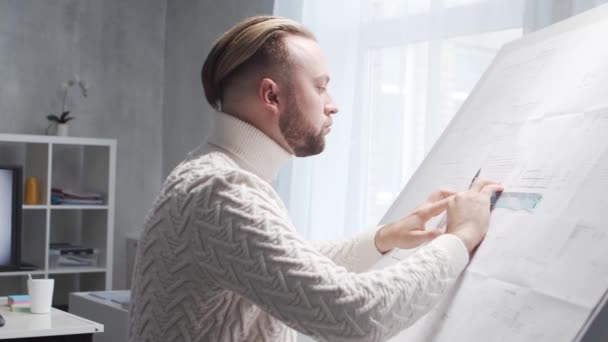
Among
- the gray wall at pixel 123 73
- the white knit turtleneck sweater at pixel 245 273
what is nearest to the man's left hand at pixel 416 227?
the white knit turtleneck sweater at pixel 245 273

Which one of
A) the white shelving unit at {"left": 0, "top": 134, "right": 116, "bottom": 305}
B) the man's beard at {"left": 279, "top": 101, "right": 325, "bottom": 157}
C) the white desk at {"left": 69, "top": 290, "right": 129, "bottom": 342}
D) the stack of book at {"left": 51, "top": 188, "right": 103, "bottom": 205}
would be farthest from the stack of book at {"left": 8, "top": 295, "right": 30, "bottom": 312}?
the man's beard at {"left": 279, "top": 101, "right": 325, "bottom": 157}

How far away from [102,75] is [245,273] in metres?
4.82

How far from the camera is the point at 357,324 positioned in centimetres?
116

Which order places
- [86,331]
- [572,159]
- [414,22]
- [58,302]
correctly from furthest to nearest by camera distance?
[58,302] → [414,22] → [86,331] → [572,159]

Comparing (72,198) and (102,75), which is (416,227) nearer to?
(72,198)

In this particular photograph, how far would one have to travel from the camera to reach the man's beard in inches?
55.9

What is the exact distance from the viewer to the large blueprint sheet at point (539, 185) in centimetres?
112

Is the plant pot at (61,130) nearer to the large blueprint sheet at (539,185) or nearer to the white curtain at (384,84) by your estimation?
the white curtain at (384,84)

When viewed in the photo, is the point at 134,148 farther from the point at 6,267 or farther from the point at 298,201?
the point at 298,201

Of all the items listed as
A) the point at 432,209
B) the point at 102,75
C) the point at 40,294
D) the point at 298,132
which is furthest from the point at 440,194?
the point at 102,75

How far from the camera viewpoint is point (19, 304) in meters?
3.33

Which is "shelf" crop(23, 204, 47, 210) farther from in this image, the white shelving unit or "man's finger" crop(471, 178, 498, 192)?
"man's finger" crop(471, 178, 498, 192)

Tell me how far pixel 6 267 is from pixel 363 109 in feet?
8.10

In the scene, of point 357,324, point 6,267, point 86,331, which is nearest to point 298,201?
point 86,331
